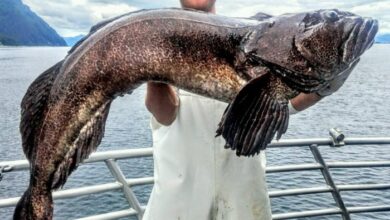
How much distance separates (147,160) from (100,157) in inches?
745

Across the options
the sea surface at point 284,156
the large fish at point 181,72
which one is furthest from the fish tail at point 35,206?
the sea surface at point 284,156

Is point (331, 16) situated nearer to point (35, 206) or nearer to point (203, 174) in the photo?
point (203, 174)

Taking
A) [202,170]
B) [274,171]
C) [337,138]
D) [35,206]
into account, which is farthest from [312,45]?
[337,138]

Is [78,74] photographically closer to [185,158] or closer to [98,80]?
[98,80]

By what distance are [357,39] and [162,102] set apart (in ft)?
4.50

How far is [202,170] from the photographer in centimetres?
328

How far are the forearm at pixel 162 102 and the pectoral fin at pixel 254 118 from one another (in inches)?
30.9

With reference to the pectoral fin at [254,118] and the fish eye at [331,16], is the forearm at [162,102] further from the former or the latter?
the fish eye at [331,16]

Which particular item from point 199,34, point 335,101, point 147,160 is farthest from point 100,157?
point 335,101

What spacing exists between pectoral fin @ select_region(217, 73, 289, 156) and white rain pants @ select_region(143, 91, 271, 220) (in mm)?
1019

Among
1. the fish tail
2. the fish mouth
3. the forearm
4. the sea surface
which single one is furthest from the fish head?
the sea surface

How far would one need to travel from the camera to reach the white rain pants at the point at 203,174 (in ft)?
10.7

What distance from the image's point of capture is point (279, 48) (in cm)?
229

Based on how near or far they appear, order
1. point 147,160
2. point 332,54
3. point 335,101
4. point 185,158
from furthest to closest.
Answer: point 335,101 < point 147,160 < point 185,158 < point 332,54
